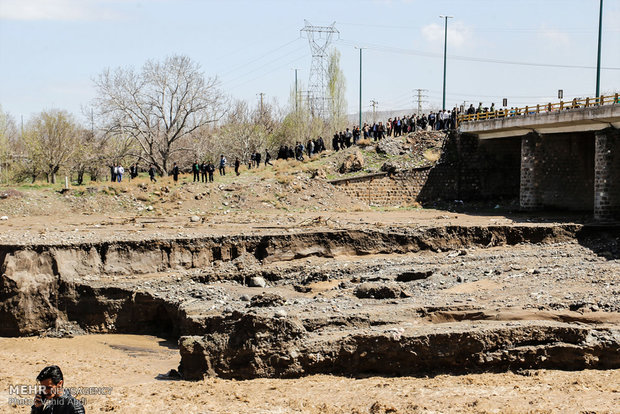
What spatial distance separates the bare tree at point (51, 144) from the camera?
41875 mm

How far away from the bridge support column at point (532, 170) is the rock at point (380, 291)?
54.5 ft

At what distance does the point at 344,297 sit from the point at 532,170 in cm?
1778

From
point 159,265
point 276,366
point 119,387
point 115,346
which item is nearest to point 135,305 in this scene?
point 115,346

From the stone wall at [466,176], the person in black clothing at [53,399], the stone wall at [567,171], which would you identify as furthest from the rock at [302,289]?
the stone wall at [466,176]

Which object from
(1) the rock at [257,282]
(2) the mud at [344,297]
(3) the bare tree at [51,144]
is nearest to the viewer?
(2) the mud at [344,297]

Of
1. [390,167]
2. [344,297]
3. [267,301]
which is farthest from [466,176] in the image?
[267,301]

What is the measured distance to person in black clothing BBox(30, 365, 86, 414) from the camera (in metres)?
5.96

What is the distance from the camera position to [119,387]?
12328mm

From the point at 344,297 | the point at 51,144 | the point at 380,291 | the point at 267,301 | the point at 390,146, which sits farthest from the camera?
the point at 51,144

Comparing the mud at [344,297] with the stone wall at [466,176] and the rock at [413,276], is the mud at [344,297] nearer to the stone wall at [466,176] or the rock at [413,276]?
the rock at [413,276]

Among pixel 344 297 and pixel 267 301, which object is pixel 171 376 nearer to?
pixel 267 301

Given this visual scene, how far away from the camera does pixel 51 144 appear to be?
42.1 meters

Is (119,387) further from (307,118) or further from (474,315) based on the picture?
(307,118)

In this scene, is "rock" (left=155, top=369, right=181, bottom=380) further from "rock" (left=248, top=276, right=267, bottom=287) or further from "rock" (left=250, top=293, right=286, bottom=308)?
"rock" (left=248, top=276, right=267, bottom=287)
